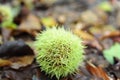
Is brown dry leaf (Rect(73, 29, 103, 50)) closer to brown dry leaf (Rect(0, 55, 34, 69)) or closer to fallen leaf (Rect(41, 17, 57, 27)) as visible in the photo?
fallen leaf (Rect(41, 17, 57, 27))

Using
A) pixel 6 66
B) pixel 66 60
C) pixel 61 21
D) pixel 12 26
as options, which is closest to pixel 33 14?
pixel 61 21

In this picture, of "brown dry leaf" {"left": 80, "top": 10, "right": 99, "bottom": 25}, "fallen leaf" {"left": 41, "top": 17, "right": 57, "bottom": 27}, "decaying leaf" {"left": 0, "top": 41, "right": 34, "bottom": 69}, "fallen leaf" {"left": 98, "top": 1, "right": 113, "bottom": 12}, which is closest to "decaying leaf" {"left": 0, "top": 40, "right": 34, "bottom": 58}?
"decaying leaf" {"left": 0, "top": 41, "right": 34, "bottom": 69}

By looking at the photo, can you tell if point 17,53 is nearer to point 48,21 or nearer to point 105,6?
point 48,21

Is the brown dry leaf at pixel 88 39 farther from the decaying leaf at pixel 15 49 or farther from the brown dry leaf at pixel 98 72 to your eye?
the decaying leaf at pixel 15 49

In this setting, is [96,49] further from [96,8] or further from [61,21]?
[96,8]

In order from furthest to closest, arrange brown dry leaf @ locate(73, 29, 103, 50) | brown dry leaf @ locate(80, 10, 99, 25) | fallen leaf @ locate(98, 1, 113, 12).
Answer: fallen leaf @ locate(98, 1, 113, 12) < brown dry leaf @ locate(80, 10, 99, 25) < brown dry leaf @ locate(73, 29, 103, 50)

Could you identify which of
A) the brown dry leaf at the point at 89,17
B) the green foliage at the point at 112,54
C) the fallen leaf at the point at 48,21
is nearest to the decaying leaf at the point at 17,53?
the green foliage at the point at 112,54
